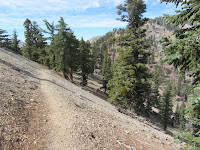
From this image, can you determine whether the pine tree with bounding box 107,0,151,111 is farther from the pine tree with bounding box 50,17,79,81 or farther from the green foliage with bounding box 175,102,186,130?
the green foliage with bounding box 175,102,186,130

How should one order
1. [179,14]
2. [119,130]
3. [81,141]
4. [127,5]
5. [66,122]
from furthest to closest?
[127,5]
[119,130]
[66,122]
[81,141]
[179,14]

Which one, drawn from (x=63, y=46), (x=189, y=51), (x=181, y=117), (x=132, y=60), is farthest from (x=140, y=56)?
(x=181, y=117)

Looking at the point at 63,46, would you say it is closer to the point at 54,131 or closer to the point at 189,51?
the point at 54,131

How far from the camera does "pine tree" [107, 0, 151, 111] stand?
13297 millimetres

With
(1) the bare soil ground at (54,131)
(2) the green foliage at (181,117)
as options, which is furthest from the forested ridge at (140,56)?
(2) the green foliage at (181,117)

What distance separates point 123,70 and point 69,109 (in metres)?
7.81

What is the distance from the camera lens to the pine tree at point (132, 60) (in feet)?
43.6

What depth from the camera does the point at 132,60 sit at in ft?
45.5

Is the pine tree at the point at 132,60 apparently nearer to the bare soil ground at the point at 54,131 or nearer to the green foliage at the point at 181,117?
the bare soil ground at the point at 54,131

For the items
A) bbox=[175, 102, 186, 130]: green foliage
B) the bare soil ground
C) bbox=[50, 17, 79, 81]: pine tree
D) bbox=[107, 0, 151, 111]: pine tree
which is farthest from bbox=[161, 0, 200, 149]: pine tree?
bbox=[175, 102, 186, 130]: green foliage

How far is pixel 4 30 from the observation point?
117ft

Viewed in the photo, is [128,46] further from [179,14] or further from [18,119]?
[18,119]

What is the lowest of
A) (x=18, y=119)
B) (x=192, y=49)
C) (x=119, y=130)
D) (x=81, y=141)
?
(x=119, y=130)

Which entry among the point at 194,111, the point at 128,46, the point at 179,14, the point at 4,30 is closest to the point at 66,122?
the point at 194,111
